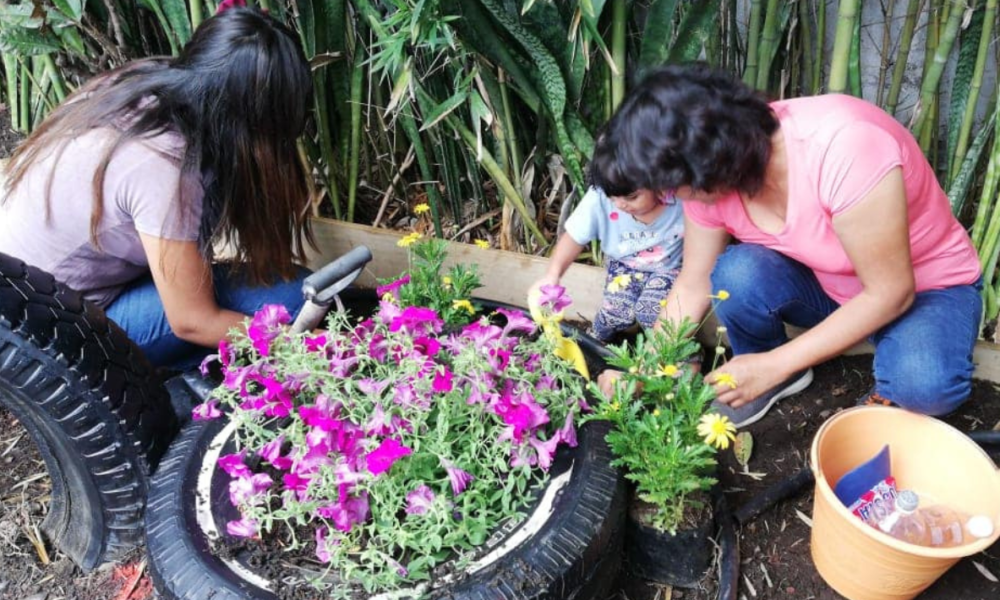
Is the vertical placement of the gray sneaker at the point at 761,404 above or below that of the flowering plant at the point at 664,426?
below

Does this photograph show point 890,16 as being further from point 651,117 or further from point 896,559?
point 896,559

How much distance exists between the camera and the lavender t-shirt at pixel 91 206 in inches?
56.1

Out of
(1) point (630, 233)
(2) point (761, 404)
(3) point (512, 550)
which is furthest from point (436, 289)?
(2) point (761, 404)

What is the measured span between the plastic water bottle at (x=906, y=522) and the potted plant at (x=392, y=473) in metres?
0.47

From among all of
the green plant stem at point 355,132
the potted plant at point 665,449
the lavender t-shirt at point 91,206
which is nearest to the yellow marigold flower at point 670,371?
the potted plant at point 665,449

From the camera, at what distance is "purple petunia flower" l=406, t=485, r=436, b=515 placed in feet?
3.69

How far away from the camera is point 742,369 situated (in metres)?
1.36

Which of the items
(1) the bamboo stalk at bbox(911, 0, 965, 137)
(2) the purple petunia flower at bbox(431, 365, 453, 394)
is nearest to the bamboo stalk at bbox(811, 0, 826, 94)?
(1) the bamboo stalk at bbox(911, 0, 965, 137)

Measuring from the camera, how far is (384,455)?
1090 mm

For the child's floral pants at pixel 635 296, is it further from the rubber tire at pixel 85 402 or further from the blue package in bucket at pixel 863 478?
the rubber tire at pixel 85 402

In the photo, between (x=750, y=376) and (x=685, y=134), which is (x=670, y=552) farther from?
(x=685, y=134)

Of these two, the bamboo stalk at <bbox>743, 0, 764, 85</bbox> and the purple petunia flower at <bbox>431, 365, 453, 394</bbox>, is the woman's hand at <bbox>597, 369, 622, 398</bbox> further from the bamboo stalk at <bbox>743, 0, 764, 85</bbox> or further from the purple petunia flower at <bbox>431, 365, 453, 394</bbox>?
the bamboo stalk at <bbox>743, 0, 764, 85</bbox>

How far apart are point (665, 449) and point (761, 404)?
660mm

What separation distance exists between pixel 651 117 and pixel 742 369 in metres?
0.49
